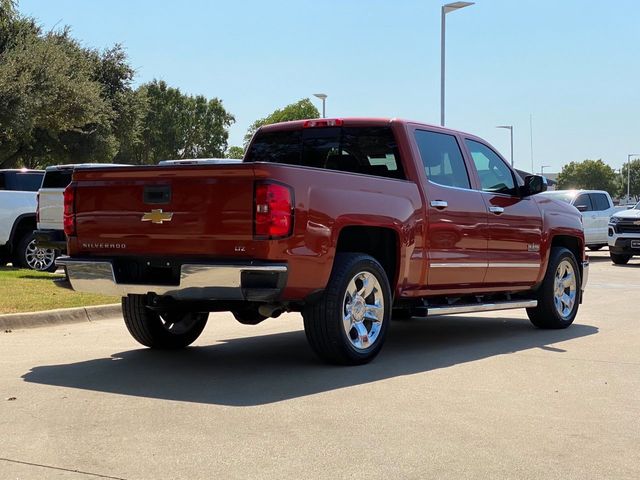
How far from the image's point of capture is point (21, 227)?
52.0ft

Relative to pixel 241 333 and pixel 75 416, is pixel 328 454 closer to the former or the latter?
pixel 75 416

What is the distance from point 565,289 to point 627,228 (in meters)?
13.2

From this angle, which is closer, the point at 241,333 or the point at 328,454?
the point at 328,454

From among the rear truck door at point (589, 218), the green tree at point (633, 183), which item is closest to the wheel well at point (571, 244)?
the rear truck door at point (589, 218)

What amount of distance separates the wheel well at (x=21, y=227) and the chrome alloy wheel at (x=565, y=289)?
10.0m

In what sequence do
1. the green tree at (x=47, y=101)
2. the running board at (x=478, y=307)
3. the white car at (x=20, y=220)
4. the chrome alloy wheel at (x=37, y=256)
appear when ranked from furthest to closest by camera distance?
the green tree at (x=47, y=101) → the chrome alloy wheel at (x=37, y=256) → the white car at (x=20, y=220) → the running board at (x=478, y=307)

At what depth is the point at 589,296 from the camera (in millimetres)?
13602

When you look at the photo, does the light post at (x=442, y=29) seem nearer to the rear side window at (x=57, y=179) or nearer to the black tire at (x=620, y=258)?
the black tire at (x=620, y=258)

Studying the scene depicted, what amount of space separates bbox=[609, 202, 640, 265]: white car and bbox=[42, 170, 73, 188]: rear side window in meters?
14.3

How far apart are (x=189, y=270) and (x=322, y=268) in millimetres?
972

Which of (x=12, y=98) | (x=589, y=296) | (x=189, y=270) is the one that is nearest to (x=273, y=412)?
(x=189, y=270)

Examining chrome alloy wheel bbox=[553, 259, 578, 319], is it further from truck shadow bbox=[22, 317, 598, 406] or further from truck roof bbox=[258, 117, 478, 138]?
truck roof bbox=[258, 117, 478, 138]

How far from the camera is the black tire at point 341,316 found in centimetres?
649

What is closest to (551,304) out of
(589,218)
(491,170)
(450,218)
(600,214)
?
(491,170)
